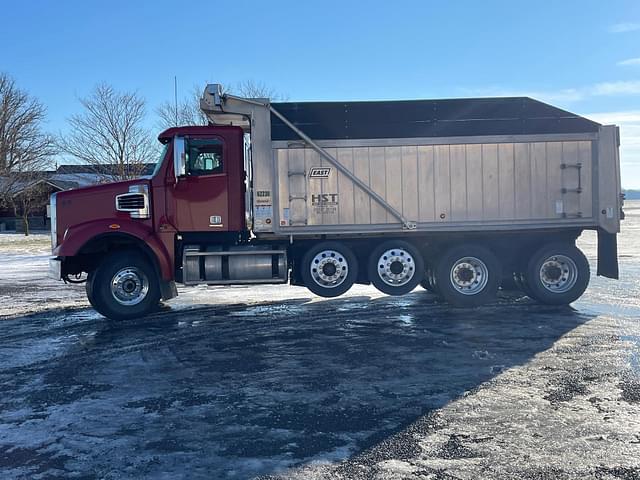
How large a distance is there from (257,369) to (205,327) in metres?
2.72

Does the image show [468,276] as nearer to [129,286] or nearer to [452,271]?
[452,271]

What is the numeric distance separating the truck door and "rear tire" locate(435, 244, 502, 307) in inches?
153

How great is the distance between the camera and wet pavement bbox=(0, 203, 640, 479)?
4.17 metres

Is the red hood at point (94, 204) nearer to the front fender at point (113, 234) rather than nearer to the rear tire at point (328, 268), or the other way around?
the front fender at point (113, 234)

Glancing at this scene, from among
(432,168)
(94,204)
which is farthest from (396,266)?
(94,204)

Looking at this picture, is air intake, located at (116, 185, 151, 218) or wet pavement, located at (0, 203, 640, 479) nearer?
wet pavement, located at (0, 203, 640, 479)

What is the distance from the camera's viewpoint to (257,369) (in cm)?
664

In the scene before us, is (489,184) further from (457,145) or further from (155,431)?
(155,431)

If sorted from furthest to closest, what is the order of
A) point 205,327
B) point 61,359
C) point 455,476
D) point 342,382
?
1. point 205,327
2. point 61,359
3. point 342,382
4. point 455,476

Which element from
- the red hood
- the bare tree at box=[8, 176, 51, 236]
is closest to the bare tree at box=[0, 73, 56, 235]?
the bare tree at box=[8, 176, 51, 236]

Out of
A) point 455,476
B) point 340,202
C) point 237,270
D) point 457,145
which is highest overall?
point 457,145

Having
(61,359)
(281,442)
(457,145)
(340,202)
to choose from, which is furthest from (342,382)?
(457,145)

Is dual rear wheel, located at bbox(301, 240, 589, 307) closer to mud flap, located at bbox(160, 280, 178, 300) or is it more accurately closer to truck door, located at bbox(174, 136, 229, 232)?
truck door, located at bbox(174, 136, 229, 232)

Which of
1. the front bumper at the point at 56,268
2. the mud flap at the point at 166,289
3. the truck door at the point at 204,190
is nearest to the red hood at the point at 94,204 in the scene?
the front bumper at the point at 56,268
